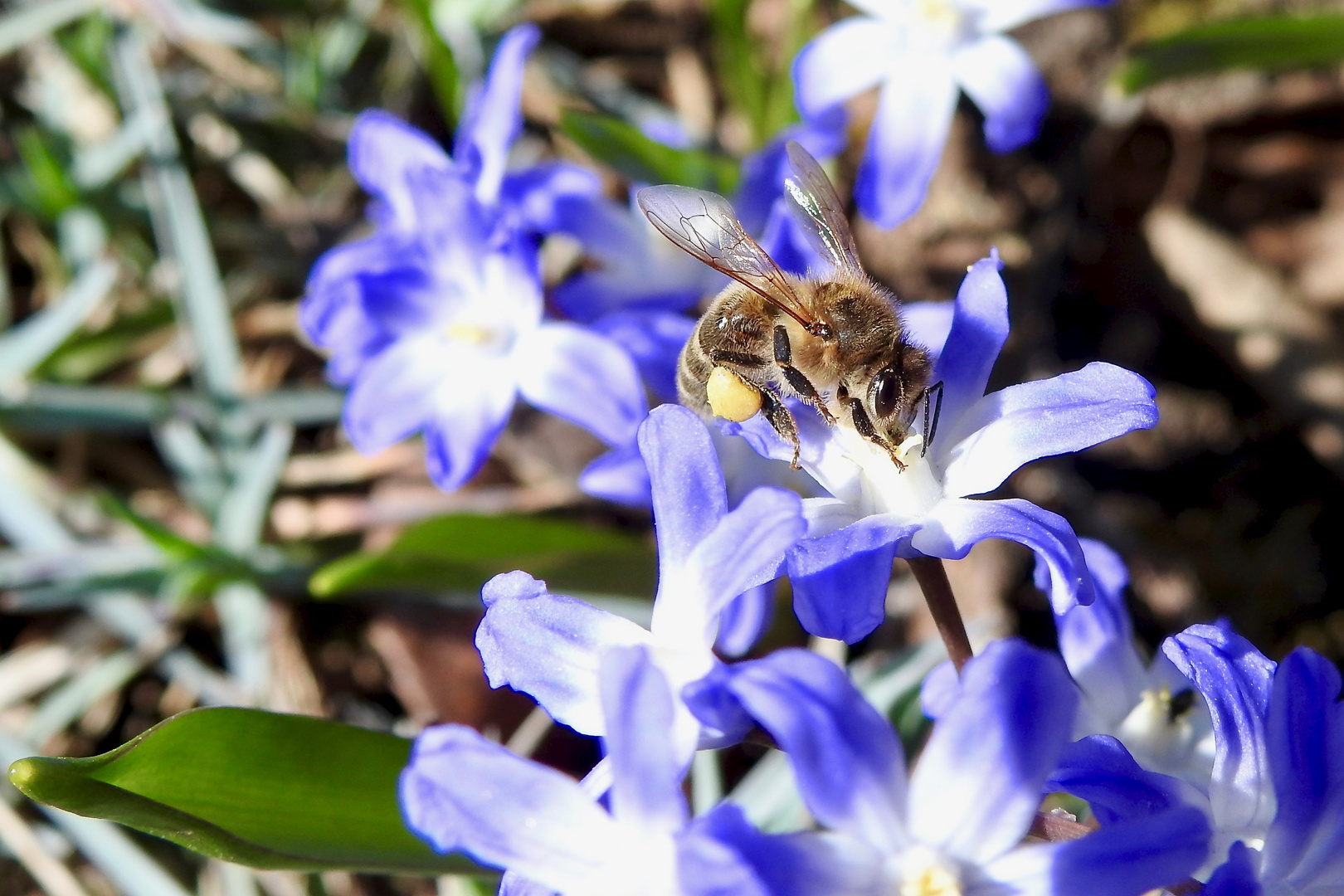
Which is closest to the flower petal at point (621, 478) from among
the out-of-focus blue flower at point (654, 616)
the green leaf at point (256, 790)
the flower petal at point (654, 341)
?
the flower petal at point (654, 341)

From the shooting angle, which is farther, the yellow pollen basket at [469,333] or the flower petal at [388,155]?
the flower petal at [388,155]

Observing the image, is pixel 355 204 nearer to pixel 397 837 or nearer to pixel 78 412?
pixel 78 412

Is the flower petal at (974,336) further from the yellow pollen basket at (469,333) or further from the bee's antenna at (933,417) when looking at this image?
the yellow pollen basket at (469,333)

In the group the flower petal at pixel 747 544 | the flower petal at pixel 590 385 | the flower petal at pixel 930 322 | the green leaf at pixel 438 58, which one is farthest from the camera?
the green leaf at pixel 438 58

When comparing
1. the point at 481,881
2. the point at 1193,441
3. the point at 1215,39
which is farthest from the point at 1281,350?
the point at 481,881

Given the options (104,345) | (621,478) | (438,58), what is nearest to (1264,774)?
(621,478)
